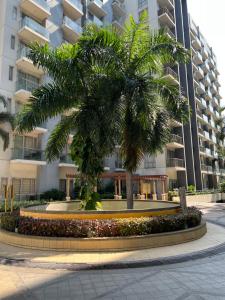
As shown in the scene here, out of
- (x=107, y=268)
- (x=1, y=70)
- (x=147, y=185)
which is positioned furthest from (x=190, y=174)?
(x=107, y=268)

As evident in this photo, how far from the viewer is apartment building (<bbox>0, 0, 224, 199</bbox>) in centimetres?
2484

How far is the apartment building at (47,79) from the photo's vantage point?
24.8 meters

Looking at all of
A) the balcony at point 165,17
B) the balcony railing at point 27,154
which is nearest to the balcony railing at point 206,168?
the balcony at point 165,17

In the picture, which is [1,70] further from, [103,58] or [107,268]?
[107,268]

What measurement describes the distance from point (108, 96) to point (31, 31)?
17.4 m

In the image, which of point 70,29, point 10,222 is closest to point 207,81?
point 70,29

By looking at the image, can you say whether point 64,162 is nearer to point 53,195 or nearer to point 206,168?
point 53,195

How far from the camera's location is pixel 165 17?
3812 cm

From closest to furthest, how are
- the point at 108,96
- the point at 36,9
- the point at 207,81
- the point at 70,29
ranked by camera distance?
the point at 108,96 → the point at 36,9 → the point at 70,29 → the point at 207,81

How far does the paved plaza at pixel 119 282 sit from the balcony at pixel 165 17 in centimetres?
3699

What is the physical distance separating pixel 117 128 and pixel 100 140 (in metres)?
1.27

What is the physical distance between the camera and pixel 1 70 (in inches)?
949

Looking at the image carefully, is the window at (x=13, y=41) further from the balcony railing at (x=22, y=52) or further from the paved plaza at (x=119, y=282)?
the paved plaza at (x=119, y=282)

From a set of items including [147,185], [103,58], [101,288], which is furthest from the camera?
[147,185]
